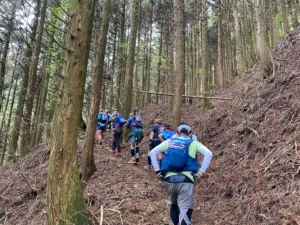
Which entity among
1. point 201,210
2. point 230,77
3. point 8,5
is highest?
point 8,5

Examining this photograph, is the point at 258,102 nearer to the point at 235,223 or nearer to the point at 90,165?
the point at 235,223

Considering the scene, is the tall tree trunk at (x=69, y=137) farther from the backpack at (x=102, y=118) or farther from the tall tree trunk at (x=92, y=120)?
the backpack at (x=102, y=118)

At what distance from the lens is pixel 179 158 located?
4414 mm

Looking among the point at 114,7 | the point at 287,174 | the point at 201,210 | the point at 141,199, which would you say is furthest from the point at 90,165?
the point at 114,7

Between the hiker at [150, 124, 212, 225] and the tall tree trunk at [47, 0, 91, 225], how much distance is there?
1.47m

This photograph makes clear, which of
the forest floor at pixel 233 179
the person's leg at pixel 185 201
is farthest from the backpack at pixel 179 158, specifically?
the forest floor at pixel 233 179

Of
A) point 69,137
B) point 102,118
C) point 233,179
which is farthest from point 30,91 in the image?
point 233,179

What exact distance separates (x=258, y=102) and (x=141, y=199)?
18.1 ft

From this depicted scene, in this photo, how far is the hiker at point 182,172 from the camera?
432 centimetres

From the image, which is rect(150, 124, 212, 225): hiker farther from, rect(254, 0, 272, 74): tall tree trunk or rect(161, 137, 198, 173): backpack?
rect(254, 0, 272, 74): tall tree trunk

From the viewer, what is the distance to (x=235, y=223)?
16.3 feet

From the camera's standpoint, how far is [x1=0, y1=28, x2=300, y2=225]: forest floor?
5004 millimetres

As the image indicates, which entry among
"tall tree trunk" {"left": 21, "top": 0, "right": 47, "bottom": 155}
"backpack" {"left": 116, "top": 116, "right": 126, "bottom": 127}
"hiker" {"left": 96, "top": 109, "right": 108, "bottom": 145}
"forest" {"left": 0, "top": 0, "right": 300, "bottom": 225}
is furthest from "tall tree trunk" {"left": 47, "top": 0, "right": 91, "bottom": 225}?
"tall tree trunk" {"left": 21, "top": 0, "right": 47, "bottom": 155}

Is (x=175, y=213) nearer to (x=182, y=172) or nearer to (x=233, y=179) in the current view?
(x=182, y=172)
